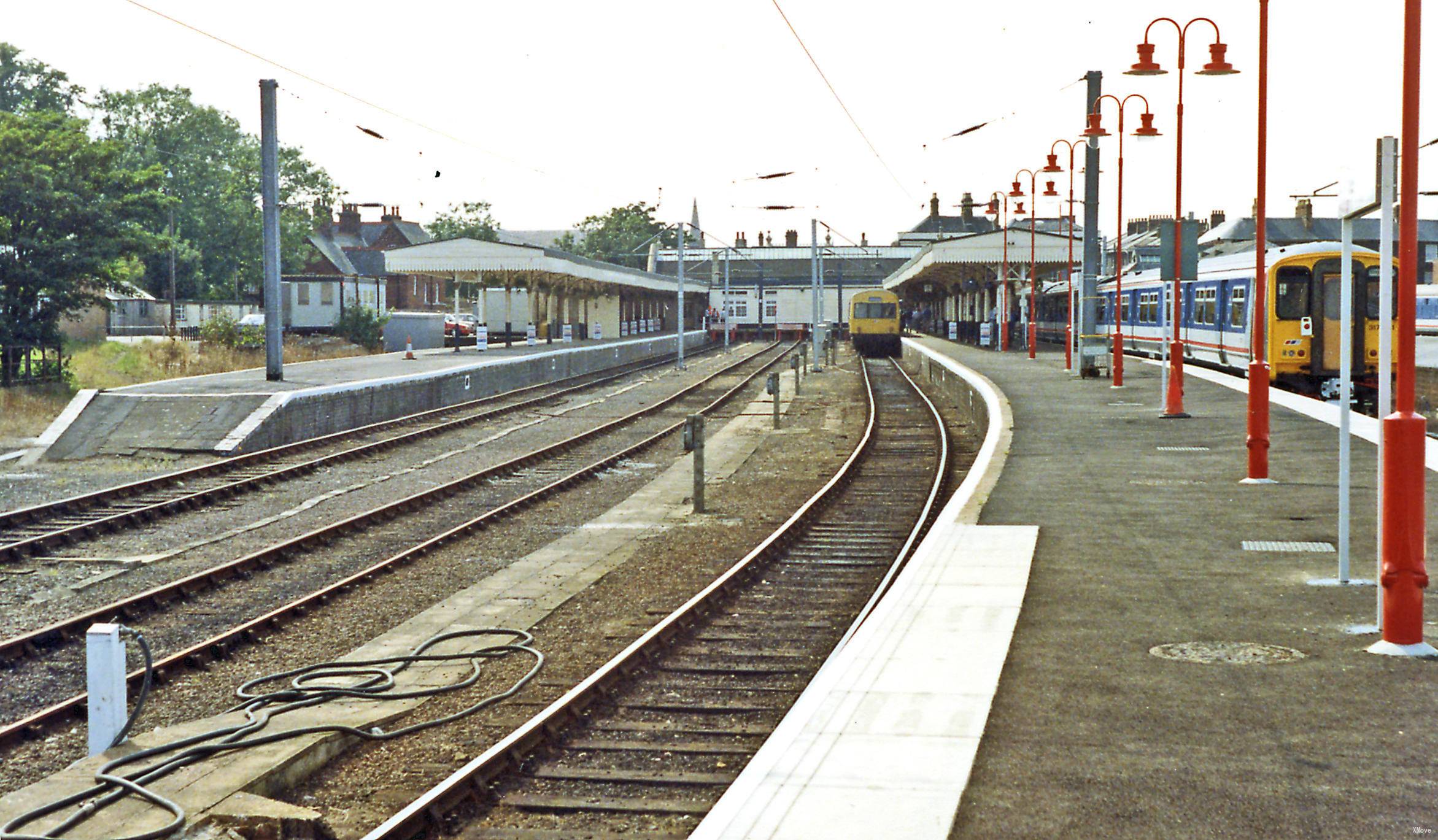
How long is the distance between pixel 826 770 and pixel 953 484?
1384cm

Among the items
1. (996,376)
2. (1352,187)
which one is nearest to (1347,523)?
(1352,187)

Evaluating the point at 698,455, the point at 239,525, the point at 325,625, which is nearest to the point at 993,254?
the point at 698,455

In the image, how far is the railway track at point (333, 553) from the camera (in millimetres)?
10086

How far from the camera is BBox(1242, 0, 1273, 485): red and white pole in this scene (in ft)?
44.9

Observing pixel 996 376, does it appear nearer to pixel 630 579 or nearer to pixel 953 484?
pixel 953 484

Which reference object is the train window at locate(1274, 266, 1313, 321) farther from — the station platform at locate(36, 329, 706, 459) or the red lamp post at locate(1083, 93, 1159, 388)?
the station platform at locate(36, 329, 706, 459)

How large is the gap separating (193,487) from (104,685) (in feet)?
40.7

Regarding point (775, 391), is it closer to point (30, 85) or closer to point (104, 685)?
point (104, 685)

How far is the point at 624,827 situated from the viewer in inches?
264

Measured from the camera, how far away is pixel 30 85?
80875mm

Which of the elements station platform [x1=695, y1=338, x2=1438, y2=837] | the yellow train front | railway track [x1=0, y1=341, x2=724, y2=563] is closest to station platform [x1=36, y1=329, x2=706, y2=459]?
railway track [x1=0, y1=341, x2=724, y2=563]

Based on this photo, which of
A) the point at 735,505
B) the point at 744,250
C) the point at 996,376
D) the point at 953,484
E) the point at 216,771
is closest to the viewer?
the point at 216,771

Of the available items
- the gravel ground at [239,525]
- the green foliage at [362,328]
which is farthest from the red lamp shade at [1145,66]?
the green foliage at [362,328]

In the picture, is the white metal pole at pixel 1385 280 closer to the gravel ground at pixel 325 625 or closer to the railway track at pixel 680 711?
the railway track at pixel 680 711
